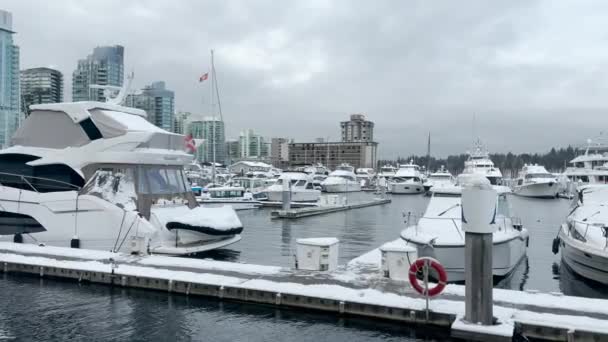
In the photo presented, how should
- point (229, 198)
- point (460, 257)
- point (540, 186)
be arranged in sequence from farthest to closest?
point (540, 186), point (229, 198), point (460, 257)

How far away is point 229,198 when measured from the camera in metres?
44.4

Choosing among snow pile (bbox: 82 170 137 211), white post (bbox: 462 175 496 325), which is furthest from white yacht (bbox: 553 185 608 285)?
snow pile (bbox: 82 170 137 211)

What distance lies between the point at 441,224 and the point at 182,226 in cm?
854

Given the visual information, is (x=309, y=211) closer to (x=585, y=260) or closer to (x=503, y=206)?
(x=503, y=206)

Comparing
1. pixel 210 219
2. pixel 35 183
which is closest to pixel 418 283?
pixel 210 219

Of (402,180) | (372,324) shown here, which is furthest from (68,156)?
(402,180)

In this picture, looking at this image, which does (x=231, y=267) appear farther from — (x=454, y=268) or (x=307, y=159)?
(x=307, y=159)

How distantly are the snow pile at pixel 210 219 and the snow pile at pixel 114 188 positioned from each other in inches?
62.5

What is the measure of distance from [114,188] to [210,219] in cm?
341

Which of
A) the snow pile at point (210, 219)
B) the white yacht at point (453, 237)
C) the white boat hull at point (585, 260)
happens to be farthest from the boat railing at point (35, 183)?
the white boat hull at point (585, 260)

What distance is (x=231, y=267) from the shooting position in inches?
552

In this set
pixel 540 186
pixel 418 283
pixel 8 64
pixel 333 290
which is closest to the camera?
pixel 418 283

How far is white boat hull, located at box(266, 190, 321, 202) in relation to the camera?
48.3 metres

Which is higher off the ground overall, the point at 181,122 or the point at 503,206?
the point at 181,122
